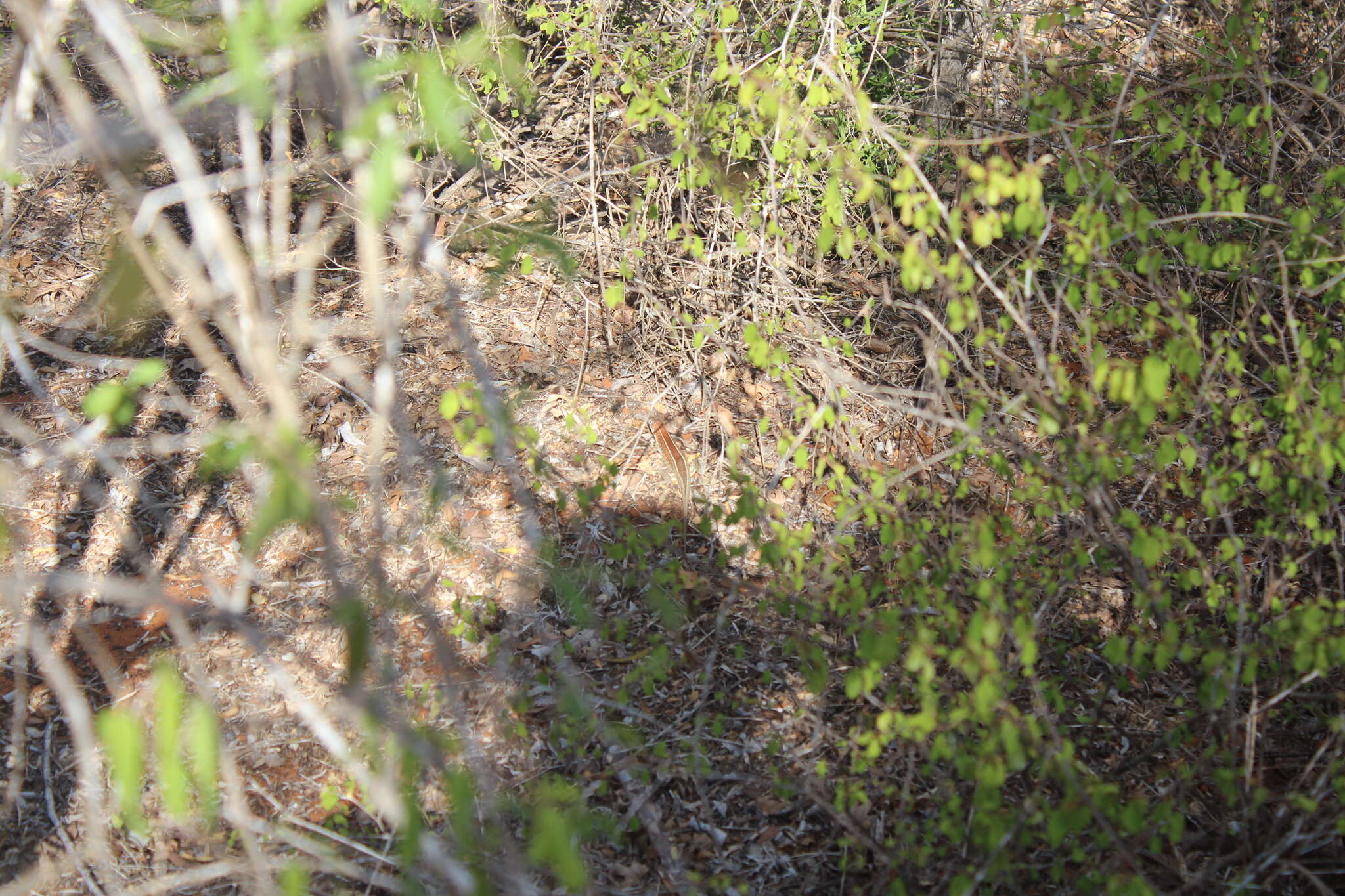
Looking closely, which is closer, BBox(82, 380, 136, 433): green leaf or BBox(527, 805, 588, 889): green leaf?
BBox(527, 805, 588, 889): green leaf

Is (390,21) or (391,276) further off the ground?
(390,21)

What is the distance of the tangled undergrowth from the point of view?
1737 millimetres

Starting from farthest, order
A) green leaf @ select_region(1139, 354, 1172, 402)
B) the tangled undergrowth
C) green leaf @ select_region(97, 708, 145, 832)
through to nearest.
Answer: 1. green leaf @ select_region(1139, 354, 1172, 402)
2. the tangled undergrowth
3. green leaf @ select_region(97, 708, 145, 832)

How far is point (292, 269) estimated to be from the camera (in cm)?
459

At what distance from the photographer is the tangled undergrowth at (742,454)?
5.70 feet

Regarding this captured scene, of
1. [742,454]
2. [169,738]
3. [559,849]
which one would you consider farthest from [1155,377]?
[742,454]

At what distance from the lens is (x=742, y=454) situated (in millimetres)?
3863

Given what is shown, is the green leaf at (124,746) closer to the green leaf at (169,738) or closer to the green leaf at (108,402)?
the green leaf at (169,738)

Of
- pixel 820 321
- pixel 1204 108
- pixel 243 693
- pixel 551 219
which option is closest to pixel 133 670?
pixel 243 693

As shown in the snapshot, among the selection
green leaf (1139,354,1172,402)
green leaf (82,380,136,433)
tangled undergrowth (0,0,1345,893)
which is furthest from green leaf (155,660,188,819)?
green leaf (1139,354,1172,402)

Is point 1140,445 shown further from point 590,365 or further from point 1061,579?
point 590,365

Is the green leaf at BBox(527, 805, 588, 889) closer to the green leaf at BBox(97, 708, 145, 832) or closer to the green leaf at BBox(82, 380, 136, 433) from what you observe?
the green leaf at BBox(97, 708, 145, 832)

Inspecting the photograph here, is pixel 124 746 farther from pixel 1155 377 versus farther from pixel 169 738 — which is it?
pixel 1155 377

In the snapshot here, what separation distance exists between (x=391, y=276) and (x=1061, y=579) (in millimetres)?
3331
